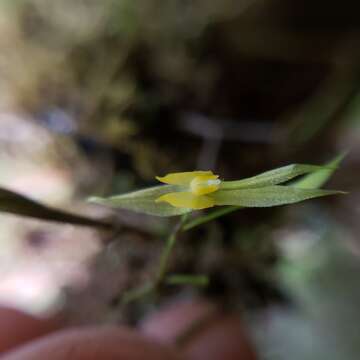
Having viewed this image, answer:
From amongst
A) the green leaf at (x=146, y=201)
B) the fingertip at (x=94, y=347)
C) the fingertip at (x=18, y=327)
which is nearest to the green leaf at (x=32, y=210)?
the green leaf at (x=146, y=201)

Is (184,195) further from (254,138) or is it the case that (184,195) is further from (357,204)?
(357,204)

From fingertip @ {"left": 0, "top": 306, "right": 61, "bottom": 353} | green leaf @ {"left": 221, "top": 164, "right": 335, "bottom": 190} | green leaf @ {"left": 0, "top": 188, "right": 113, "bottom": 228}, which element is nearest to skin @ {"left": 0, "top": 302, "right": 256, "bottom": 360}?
fingertip @ {"left": 0, "top": 306, "right": 61, "bottom": 353}

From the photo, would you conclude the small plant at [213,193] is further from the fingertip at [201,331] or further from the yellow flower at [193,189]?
the fingertip at [201,331]

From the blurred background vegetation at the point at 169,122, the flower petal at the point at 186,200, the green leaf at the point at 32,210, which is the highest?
the blurred background vegetation at the point at 169,122

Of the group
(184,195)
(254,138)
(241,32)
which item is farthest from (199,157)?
(184,195)

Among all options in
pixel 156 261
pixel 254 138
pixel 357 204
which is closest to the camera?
pixel 156 261

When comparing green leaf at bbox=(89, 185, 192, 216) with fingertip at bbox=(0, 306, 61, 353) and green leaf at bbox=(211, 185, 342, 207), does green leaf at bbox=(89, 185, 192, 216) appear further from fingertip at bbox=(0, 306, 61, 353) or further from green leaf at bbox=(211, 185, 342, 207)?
fingertip at bbox=(0, 306, 61, 353)
